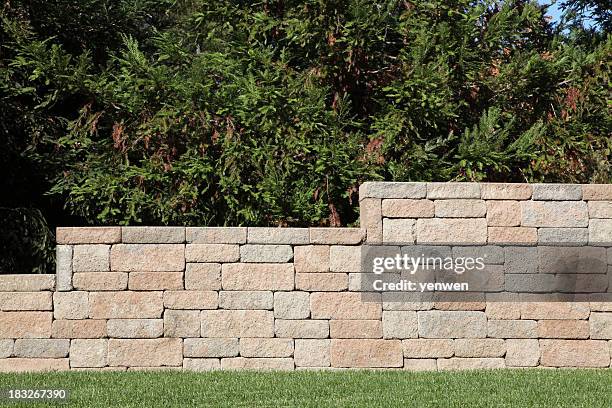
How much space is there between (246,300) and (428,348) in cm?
170

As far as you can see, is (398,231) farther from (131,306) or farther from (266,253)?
(131,306)

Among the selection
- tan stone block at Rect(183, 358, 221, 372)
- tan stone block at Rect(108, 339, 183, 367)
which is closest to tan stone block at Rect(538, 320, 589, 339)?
tan stone block at Rect(183, 358, 221, 372)

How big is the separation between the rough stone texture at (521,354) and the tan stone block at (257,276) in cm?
207

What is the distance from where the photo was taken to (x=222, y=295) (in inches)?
316

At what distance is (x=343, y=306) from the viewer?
8.02m

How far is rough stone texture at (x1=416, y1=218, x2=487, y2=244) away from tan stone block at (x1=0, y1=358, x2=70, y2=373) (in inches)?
135

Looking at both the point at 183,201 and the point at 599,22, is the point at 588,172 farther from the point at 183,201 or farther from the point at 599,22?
the point at 183,201

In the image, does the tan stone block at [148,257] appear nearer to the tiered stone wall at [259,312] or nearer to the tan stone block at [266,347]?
the tiered stone wall at [259,312]

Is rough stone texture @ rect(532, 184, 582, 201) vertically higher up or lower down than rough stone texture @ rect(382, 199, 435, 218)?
higher up

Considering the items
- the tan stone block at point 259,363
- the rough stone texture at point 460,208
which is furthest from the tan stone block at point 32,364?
the rough stone texture at point 460,208

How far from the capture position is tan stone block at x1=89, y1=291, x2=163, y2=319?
8.01 meters

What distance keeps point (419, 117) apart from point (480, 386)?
161 inches

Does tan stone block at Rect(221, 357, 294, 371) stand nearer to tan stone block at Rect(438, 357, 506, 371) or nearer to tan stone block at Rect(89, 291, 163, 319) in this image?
tan stone block at Rect(89, 291, 163, 319)

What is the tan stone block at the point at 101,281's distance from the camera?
8047 millimetres
